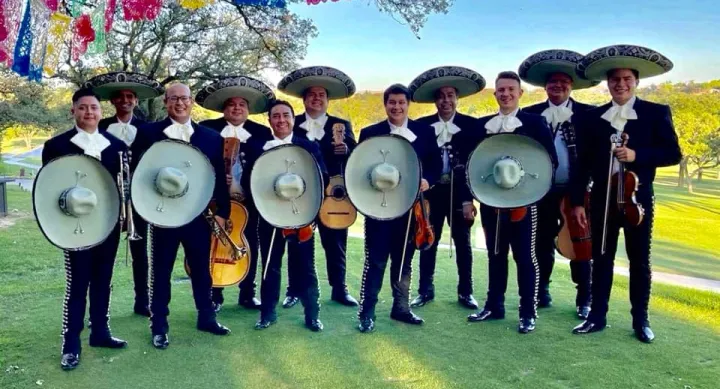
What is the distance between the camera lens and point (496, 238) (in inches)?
162

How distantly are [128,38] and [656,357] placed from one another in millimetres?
10331

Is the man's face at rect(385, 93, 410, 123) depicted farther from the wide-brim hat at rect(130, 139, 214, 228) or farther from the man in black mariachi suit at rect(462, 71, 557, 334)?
the wide-brim hat at rect(130, 139, 214, 228)

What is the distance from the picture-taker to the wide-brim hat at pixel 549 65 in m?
4.37

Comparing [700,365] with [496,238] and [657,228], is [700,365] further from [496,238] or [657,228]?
[657,228]

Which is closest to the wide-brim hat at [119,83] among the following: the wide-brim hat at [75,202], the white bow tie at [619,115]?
the wide-brim hat at [75,202]

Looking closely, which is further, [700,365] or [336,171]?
[336,171]

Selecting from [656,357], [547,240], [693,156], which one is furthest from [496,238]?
[693,156]

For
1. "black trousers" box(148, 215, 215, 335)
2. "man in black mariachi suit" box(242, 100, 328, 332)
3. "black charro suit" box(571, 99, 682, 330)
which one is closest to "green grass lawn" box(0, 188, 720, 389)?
"man in black mariachi suit" box(242, 100, 328, 332)

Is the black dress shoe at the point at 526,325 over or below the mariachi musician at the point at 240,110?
below

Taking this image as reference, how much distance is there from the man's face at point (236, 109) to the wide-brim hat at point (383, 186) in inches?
45.7

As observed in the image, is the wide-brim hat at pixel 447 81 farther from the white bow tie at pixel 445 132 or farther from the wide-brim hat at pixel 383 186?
the wide-brim hat at pixel 383 186

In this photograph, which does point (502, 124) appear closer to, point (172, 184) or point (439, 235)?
point (439, 235)

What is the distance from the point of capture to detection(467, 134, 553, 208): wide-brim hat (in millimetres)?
3799

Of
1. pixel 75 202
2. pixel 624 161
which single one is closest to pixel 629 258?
pixel 624 161
